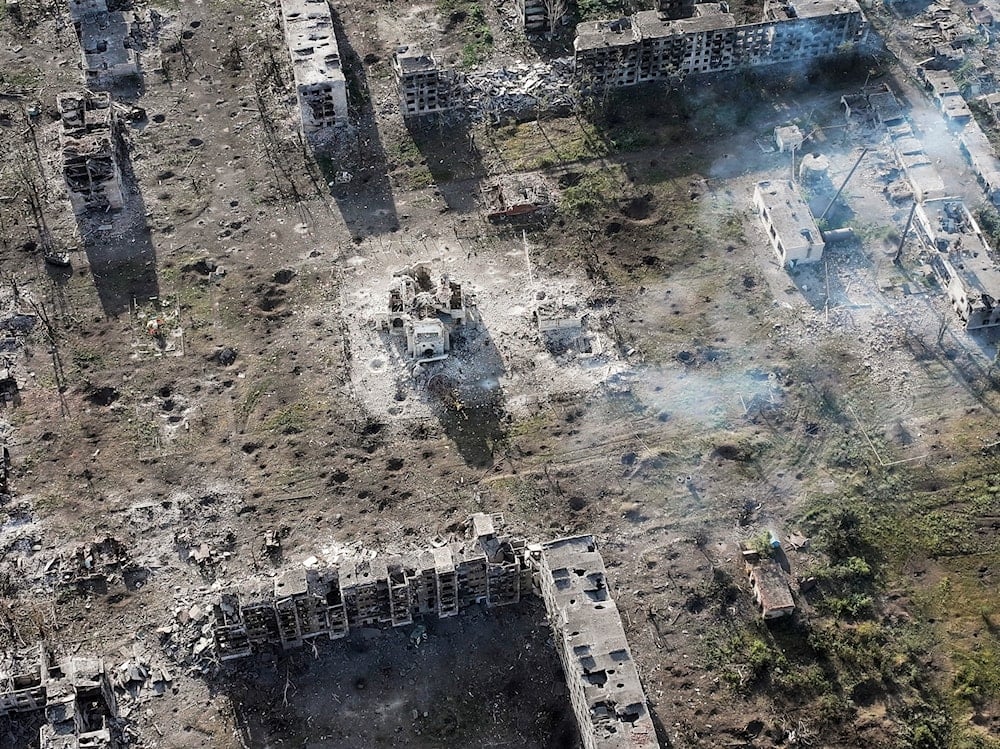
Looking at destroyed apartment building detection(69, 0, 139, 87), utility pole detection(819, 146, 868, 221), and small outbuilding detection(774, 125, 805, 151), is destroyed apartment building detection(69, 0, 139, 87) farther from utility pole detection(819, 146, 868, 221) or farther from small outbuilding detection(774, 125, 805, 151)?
utility pole detection(819, 146, 868, 221)

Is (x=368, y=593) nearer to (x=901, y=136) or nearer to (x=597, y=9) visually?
(x=901, y=136)

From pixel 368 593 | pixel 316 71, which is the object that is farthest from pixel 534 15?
pixel 368 593

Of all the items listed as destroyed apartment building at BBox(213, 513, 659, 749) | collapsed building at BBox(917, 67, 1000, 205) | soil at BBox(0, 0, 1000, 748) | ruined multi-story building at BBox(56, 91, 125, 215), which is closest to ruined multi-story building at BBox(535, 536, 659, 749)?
destroyed apartment building at BBox(213, 513, 659, 749)

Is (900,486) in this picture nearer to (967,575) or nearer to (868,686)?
(967,575)

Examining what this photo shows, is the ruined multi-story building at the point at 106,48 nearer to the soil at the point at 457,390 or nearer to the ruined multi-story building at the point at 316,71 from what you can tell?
the soil at the point at 457,390

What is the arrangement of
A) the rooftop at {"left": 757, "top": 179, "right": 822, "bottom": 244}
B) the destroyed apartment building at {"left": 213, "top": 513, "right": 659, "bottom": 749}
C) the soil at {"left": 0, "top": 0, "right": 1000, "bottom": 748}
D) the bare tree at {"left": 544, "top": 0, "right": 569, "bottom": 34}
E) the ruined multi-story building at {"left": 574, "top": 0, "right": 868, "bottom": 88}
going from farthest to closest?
the bare tree at {"left": 544, "top": 0, "right": 569, "bottom": 34}, the ruined multi-story building at {"left": 574, "top": 0, "right": 868, "bottom": 88}, the rooftop at {"left": 757, "top": 179, "right": 822, "bottom": 244}, the soil at {"left": 0, "top": 0, "right": 1000, "bottom": 748}, the destroyed apartment building at {"left": 213, "top": 513, "right": 659, "bottom": 749}

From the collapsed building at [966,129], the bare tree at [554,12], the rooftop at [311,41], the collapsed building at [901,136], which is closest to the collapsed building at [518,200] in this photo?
the rooftop at [311,41]
